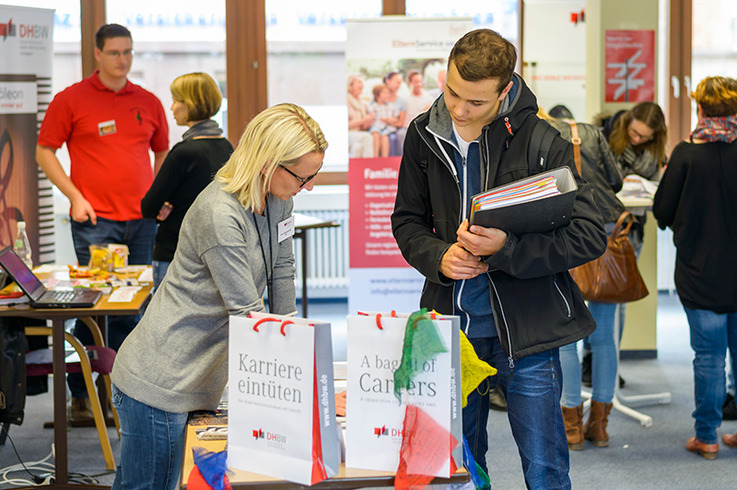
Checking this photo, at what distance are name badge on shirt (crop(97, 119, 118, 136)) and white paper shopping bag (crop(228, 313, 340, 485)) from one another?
2.93m

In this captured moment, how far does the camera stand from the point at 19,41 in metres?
4.59

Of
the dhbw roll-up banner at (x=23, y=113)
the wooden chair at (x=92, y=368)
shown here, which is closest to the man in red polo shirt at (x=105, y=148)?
the dhbw roll-up banner at (x=23, y=113)

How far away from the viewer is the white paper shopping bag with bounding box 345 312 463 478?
155 cm

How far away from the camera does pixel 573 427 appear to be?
3633mm

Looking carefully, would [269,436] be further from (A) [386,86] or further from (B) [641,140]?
(A) [386,86]

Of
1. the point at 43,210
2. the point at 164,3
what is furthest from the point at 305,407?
the point at 164,3

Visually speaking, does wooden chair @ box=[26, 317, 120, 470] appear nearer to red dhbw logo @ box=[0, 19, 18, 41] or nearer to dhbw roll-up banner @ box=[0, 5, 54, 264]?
dhbw roll-up banner @ box=[0, 5, 54, 264]

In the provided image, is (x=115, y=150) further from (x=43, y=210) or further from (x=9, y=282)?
(x=9, y=282)

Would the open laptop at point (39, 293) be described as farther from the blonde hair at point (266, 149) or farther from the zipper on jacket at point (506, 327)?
the zipper on jacket at point (506, 327)

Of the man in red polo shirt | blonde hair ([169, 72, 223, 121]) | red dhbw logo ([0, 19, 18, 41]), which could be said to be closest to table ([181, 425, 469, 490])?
blonde hair ([169, 72, 223, 121])

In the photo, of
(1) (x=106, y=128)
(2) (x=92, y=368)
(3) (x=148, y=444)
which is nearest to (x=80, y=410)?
(2) (x=92, y=368)

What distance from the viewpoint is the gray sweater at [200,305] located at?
5.79 feet

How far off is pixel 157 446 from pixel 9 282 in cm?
164

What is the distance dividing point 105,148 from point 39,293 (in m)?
1.44
